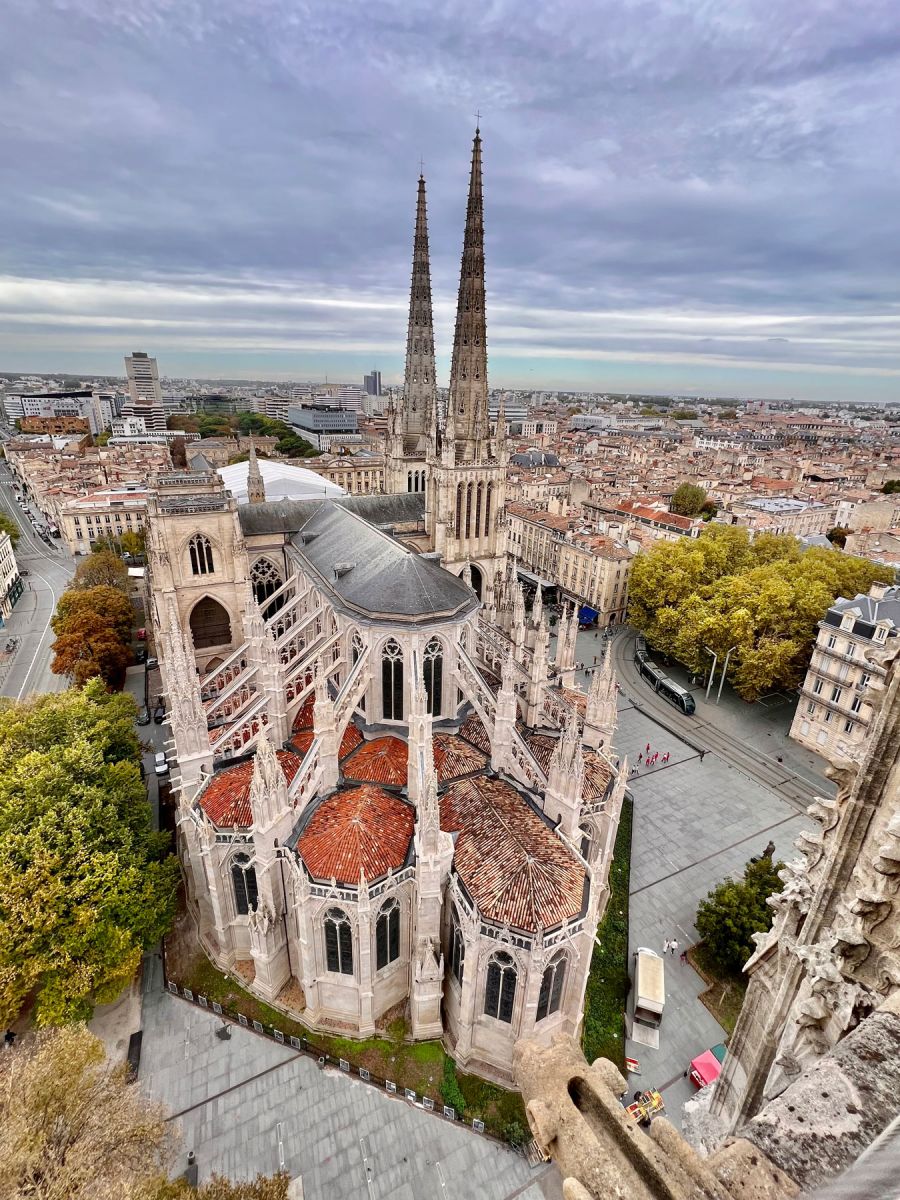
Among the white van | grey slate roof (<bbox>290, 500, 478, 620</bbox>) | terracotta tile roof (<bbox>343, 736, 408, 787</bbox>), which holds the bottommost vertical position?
the white van

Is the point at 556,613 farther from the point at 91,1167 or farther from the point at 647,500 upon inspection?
the point at 91,1167

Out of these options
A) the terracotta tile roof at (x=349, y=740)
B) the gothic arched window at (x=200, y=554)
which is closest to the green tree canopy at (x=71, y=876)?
the terracotta tile roof at (x=349, y=740)

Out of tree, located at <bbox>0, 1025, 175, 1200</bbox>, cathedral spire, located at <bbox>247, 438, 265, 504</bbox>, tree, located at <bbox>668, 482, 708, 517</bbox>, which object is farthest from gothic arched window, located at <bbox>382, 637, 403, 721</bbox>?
tree, located at <bbox>668, 482, 708, 517</bbox>

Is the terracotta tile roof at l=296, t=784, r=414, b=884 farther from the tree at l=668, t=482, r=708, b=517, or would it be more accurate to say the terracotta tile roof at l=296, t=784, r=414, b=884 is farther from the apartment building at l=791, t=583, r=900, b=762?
the tree at l=668, t=482, r=708, b=517

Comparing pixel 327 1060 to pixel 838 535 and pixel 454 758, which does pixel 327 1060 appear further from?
pixel 838 535

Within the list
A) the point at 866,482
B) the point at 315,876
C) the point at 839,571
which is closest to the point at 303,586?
the point at 315,876
